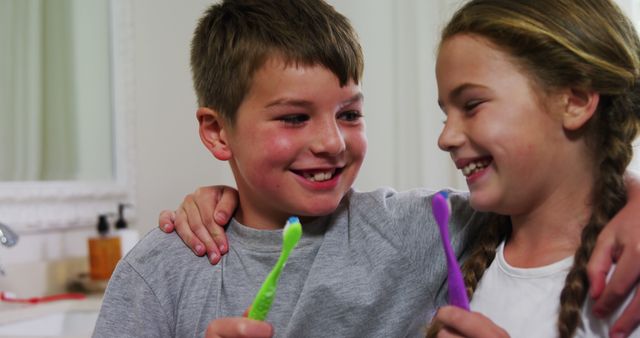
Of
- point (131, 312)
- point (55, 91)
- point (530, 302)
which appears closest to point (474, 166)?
point (530, 302)

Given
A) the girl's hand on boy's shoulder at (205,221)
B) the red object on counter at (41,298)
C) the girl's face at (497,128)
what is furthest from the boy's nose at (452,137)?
the red object on counter at (41,298)

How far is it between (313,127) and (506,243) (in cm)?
27

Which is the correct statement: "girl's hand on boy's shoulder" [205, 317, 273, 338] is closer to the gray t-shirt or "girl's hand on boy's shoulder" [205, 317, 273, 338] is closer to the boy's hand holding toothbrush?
the boy's hand holding toothbrush

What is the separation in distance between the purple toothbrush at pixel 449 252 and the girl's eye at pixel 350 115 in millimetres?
292

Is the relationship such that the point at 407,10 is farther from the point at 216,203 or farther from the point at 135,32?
the point at 216,203

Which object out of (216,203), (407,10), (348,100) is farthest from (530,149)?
(407,10)

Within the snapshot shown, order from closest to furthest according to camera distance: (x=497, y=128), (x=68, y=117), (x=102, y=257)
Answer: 1. (x=497, y=128)
2. (x=102, y=257)
3. (x=68, y=117)

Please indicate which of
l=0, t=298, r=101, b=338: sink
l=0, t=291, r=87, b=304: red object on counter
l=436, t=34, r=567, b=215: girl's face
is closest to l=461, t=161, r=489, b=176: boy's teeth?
l=436, t=34, r=567, b=215: girl's face

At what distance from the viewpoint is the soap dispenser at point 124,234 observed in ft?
5.23

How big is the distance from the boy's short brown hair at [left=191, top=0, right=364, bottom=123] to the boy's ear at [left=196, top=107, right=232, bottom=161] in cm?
1

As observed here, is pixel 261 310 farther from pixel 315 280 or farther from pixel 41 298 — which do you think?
pixel 41 298

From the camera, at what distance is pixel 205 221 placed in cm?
98

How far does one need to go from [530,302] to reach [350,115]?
1.06 ft

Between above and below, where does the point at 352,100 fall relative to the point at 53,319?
above
